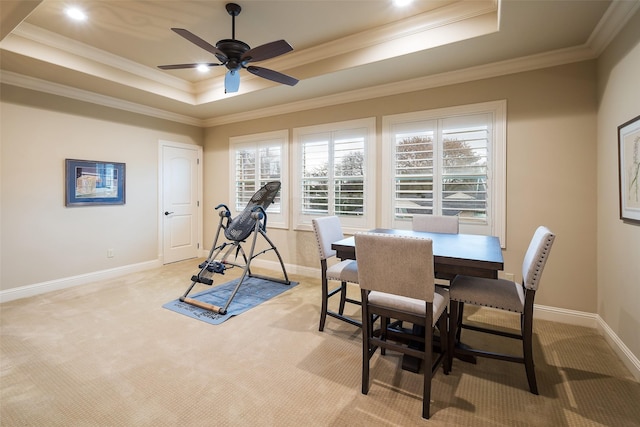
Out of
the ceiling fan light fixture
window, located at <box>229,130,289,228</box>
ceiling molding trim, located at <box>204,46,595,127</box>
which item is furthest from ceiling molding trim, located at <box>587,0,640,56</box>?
window, located at <box>229,130,289,228</box>

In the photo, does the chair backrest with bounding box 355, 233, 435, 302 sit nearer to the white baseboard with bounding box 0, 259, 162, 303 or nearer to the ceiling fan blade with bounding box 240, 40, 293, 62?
the ceiling fan blade with bounding box 240, 40, 293, 62

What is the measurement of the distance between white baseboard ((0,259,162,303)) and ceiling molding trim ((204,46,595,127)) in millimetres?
3178

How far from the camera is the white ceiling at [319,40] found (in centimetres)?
255

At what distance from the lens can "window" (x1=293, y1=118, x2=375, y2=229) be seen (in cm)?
408

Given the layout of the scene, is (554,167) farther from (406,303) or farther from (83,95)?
(83,95)

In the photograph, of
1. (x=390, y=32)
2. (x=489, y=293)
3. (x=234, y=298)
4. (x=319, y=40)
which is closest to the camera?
(x=489, y=293)

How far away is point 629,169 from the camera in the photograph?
2.20 metres

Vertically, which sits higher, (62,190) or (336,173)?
(336,173)

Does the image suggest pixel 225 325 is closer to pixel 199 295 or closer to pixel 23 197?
pixel 199 295

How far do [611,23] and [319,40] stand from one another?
2.55m

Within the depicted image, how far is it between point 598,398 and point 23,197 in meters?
5.88

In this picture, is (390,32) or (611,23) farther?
(390,32)

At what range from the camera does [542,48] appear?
2.87 metres

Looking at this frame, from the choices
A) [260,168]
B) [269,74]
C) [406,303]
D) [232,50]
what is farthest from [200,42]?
[260,168]
